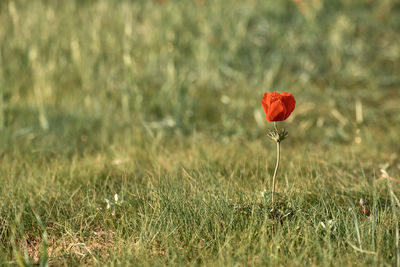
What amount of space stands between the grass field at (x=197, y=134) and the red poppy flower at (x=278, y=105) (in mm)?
366

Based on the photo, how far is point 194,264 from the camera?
159 cm

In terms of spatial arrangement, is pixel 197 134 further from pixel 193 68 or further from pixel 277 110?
pixel 277 110

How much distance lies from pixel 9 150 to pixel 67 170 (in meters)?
0.61

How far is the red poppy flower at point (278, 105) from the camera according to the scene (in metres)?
1.71

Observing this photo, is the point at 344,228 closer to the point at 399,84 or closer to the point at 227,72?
the point at 227,72

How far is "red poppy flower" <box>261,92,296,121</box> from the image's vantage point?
1.71 metres

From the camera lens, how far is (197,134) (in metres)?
3.33

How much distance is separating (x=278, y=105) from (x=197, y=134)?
1.65 metres

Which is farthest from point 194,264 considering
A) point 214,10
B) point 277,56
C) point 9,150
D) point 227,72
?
point 214,10

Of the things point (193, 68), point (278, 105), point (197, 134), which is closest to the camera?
point (278, 105)

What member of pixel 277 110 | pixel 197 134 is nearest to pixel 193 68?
pixel 197 134

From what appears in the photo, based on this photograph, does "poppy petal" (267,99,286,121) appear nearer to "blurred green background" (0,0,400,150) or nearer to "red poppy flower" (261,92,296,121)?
"red poppy flower" (261,92,296,121)

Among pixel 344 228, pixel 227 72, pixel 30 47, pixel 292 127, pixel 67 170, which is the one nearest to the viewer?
pixel 344 228

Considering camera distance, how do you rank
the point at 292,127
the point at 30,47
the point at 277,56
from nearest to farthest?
the point at 292,127, the point at 30,47, the point at 277,56
